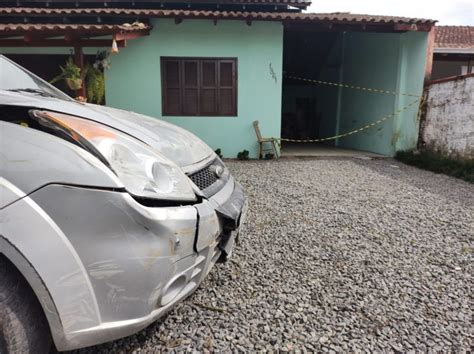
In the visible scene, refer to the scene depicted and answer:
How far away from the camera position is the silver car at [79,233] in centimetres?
112

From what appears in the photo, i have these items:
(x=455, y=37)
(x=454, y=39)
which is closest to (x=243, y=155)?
(x=454, y=39)

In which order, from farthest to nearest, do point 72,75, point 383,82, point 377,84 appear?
point 377,84, point 383,82, point 72,75

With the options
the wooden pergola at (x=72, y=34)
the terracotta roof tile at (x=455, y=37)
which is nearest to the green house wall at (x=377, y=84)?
the terracotta roof tile at (x=455, y=37)

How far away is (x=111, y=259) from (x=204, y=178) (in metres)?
0.71

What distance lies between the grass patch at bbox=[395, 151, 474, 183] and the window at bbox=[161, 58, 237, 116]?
439 cm

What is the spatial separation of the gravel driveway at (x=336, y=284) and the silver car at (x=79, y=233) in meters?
0.55

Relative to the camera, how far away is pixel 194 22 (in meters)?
7.57

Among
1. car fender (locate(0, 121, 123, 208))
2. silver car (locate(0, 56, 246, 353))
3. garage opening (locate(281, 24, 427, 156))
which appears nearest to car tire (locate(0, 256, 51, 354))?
silver car (locate(0, 56, 246, 353))

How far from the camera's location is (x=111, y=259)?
46.2 inches

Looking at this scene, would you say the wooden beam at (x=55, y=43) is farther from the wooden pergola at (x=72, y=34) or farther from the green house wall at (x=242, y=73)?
the green house wall at (x=242, y=73)

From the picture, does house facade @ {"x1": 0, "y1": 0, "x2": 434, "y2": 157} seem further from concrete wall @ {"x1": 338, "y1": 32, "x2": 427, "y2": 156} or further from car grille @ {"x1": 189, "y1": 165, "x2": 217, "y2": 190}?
car grille @ {"x1": 189, "y1": 165, "x2": 217, "y2": 190}

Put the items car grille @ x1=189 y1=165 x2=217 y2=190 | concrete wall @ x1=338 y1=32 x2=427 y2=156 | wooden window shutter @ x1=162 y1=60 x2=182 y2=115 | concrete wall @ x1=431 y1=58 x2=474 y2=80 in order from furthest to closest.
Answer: concrete wall @ x1=431 y1=58 x2=474 y2=80
concrete wall @ x1=338 y1=32 x2=427 y2=156
wooden window shutter @ x1=162 y1=60 x2=182 y2=115
car grille @ x1=189 y1=165 x2=217 y2=190

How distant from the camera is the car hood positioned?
53.2 inches

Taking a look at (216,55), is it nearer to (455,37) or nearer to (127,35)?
(127,35)
